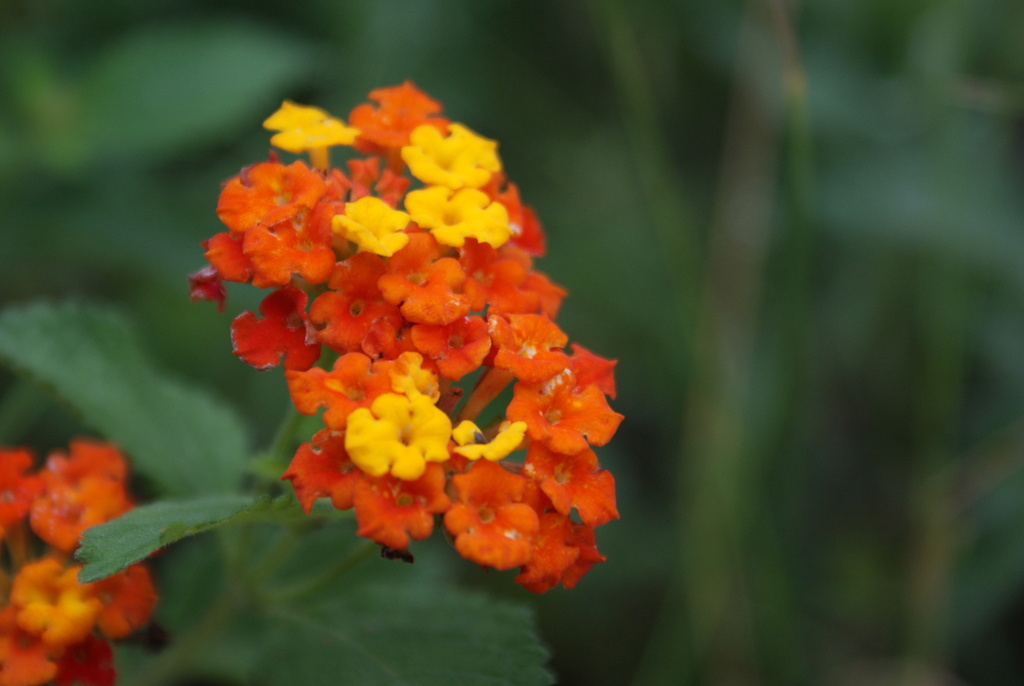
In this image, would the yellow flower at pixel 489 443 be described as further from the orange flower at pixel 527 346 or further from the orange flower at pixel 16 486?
the orange flower at pixel 16 486

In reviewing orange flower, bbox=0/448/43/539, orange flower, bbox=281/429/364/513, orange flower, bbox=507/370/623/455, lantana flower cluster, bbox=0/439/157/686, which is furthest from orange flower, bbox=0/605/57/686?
orange flower, bbox=507/370/623/455

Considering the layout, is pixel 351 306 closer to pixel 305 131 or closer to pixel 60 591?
pixel 305 131

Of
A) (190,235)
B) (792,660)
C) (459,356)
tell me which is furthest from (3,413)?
(792,660)

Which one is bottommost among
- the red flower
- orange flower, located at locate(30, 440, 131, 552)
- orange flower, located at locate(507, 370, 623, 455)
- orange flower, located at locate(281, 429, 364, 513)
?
orange flower, located at locate(30, 440, 131, 552)

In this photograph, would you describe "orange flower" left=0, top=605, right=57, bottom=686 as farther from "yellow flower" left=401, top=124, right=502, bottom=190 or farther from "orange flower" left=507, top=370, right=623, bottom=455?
"yellow flower" left=401, top=124, right=502, bottom=190

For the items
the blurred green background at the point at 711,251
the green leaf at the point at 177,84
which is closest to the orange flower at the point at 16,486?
the blurred green background at the point at 711,251

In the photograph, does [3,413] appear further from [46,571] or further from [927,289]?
[927,289]
